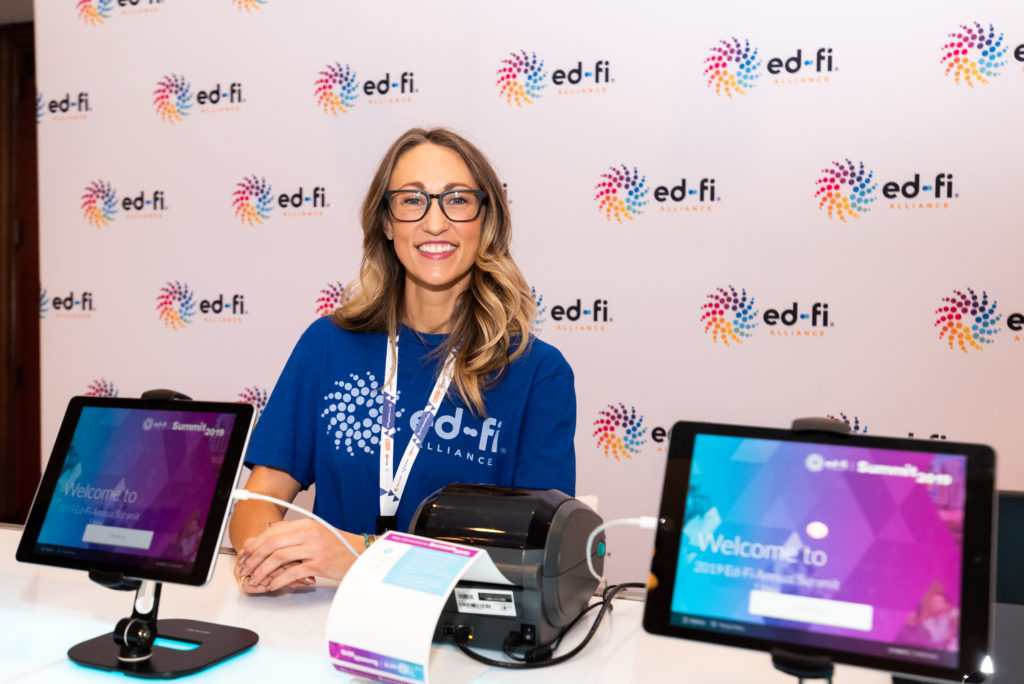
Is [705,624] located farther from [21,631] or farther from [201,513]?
[21,631]

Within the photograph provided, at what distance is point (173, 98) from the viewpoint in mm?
3664

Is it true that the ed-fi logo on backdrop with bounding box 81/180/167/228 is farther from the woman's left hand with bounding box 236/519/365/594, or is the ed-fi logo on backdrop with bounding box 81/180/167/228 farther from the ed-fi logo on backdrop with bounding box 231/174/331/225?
the woman's left hand with bounding box 236/519/365/594

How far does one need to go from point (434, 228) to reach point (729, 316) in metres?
1.44

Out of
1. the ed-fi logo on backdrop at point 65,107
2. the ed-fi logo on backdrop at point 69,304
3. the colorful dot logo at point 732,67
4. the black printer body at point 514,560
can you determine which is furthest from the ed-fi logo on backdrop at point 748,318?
the ed-fi logo on backdrop at point 65,107

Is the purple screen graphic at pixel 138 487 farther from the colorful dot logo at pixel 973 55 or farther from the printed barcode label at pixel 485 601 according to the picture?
the colorful dot logo at pixel 973 55

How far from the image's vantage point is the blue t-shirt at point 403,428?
5.83ft

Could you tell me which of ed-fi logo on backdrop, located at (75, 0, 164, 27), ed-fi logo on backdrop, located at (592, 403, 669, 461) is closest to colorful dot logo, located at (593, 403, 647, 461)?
ed-fi logo on backdrop, located at (592, 403, 669, 461)

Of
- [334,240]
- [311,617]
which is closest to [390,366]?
[311,617]

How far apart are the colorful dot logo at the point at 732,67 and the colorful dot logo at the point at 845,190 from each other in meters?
0.41

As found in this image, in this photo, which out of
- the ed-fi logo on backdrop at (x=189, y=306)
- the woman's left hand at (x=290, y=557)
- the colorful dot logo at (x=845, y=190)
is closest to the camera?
the woman's left hand at (x=290, y=557)

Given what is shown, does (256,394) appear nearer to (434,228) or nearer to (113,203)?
(113,203)

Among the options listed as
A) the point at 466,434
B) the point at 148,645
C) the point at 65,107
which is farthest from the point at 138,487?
the point at 65,107

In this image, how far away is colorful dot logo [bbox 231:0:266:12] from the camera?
139 inches

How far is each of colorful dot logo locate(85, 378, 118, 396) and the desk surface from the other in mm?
2448
